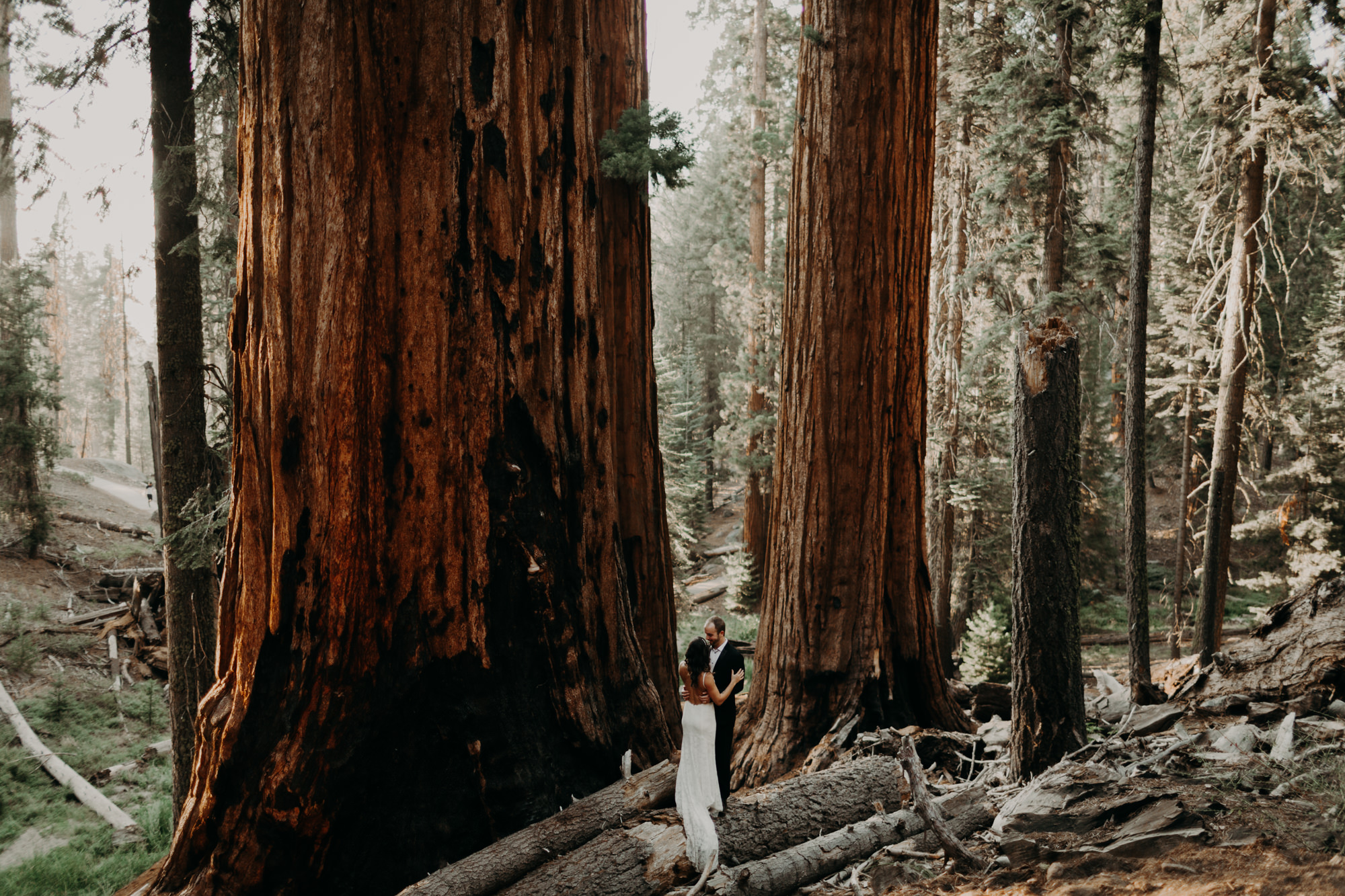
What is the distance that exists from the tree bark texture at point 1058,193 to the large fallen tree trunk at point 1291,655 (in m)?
6.47

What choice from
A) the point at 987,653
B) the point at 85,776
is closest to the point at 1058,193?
the point at 987,653

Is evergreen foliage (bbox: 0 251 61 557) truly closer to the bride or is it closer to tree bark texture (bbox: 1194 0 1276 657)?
the bride

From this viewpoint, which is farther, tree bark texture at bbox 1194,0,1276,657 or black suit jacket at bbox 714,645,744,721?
tree bark texture at bbox 1194,0,1276,657

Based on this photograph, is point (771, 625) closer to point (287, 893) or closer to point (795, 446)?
point (795, 446)

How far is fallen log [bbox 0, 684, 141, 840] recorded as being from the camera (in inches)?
344

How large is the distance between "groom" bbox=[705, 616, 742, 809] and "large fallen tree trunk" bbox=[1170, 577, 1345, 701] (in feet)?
13.3

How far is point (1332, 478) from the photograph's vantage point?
63.6ft

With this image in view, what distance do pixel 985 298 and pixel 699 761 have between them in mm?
13353

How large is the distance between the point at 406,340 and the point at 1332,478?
24380 mm

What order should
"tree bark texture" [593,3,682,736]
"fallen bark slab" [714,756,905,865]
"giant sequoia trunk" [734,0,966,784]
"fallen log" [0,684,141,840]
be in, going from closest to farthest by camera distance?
"fallen bark slab" [714,756,905,865]
"tree bark texture" [593,3,682,736]
"giant sequoia trunk" [734,0,966,784]
"fallen log" [0,684,141,840]

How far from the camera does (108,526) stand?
19.4 m

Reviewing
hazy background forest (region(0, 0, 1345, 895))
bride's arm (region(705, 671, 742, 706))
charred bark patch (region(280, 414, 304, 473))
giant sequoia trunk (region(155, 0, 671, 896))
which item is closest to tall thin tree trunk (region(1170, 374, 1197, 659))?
hazy background forest (region(0, 0, 1345, 895))

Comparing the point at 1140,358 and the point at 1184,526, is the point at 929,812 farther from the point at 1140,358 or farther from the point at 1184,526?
the point at 1184,526

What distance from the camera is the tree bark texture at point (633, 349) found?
4895 mm
